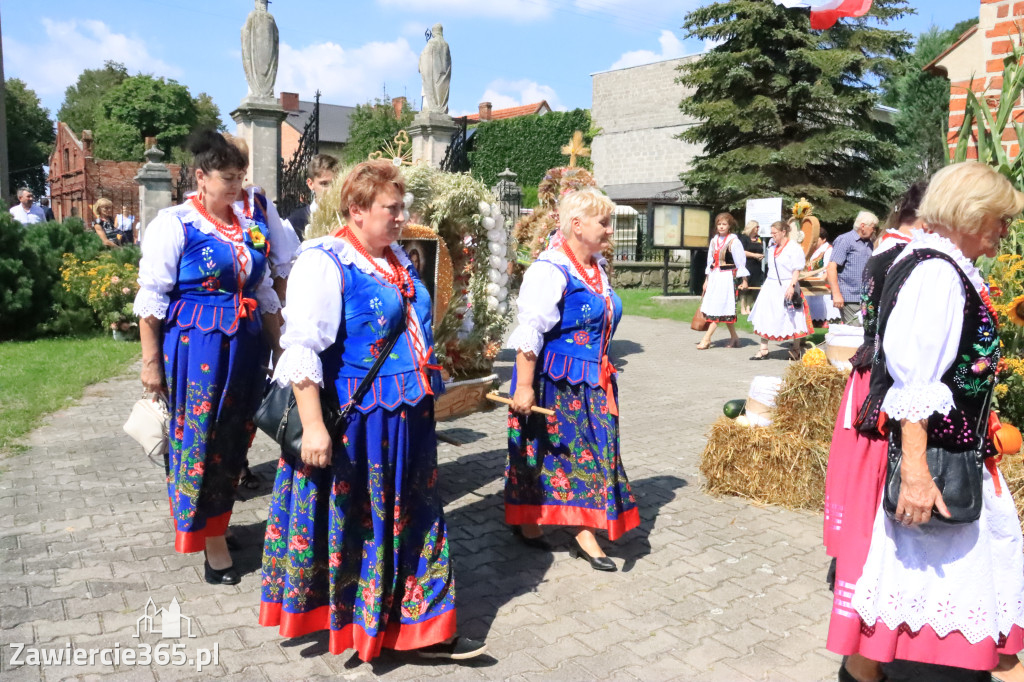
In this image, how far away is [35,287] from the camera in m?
11.6

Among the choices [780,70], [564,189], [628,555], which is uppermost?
[780,70]

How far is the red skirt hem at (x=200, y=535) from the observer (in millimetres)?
3979

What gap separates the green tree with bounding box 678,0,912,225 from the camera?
2312 cm

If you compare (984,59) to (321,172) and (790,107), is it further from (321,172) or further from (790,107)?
(790,107)

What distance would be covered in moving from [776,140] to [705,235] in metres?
4.62

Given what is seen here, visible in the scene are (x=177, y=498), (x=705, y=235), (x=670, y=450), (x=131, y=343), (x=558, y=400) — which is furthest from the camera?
(x=705, y=235)

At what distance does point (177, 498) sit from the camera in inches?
157

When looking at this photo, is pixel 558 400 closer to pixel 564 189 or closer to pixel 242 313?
pixel 242 313

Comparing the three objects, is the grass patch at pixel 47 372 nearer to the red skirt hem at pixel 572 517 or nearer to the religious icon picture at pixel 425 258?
the religious icon picture at pixel 425 258

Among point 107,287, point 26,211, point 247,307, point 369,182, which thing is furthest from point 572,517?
point 26,211

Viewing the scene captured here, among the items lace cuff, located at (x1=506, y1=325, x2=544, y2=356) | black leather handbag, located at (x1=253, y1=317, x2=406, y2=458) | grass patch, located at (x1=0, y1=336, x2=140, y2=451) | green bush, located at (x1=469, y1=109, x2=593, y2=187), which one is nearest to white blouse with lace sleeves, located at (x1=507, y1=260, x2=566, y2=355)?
lace cuff, located at (x1=506, y1=325, x2=544, y2=356)

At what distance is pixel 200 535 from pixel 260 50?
42.3 ft

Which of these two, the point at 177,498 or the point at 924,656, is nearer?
the point at 924,656

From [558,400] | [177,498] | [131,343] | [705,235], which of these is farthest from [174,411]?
[705,235]
